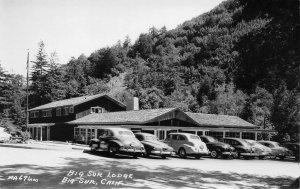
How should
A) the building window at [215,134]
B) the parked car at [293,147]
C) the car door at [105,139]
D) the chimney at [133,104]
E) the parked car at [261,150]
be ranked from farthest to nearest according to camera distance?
the chimney at [133,104]
the building window at [215,134]
the parked car at [293,147]
the parked car at [261,150]
the car door at [105,139]

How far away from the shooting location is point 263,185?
12.6 meters

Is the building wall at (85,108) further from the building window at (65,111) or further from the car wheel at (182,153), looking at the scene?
the car wheel at (182,153)

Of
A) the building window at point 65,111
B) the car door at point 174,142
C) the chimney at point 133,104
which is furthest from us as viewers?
the building window at point 65,111

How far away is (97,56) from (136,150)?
11580cm

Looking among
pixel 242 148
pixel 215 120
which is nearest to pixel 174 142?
pixel 242 148

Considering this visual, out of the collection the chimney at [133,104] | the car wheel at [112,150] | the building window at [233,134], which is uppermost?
the chimney at [133,104]

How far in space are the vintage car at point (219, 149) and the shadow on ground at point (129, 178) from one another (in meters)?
8.57

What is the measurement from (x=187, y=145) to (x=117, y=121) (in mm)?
11679

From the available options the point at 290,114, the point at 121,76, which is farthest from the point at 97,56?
the point at 290,114

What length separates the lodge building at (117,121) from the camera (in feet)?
108

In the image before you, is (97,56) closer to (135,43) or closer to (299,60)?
(135,43)

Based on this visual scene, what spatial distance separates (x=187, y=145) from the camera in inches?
903

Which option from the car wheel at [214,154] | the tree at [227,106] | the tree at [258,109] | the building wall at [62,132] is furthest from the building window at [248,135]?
the building wall at [62,132]

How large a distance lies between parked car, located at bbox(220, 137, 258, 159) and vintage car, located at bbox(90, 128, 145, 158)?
8.99m
